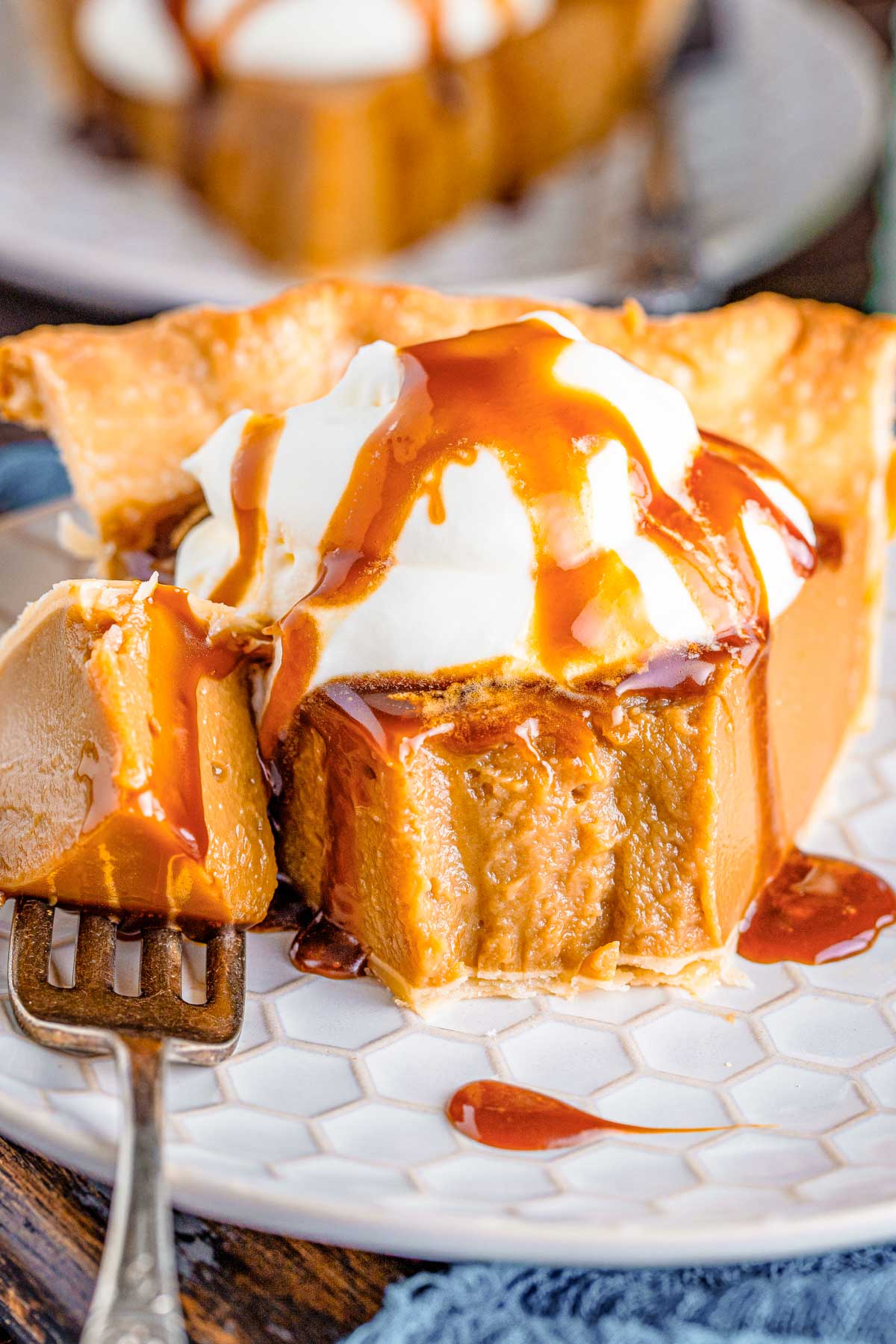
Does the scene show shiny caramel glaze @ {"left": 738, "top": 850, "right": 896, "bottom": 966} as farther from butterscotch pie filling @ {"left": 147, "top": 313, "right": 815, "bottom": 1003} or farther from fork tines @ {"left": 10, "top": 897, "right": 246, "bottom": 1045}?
fork tines @ {"left": 10, "top": 897, "right": 246, "bottom": 1045}

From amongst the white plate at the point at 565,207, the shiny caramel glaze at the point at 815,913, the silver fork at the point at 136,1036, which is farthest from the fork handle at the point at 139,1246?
the white plate at the point at 565,207

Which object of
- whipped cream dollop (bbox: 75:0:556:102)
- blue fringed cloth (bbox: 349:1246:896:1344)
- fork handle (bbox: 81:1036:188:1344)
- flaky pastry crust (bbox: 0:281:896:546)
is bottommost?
blue fringed cloth (bbox: 349:1246:896:1344)

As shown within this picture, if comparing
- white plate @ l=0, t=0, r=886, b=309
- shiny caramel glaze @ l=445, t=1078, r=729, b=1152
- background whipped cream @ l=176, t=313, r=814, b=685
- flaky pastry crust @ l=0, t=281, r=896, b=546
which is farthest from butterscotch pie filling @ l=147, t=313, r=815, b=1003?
white plate @ l=0, t=0, r=886, b=309

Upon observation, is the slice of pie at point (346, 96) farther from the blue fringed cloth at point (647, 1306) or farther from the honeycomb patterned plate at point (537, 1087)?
the blue fringed cloth at point (647, 1306)

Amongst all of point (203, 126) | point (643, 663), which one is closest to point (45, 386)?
point (643, 663)

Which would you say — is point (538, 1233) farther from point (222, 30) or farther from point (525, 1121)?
point (222, 30)
